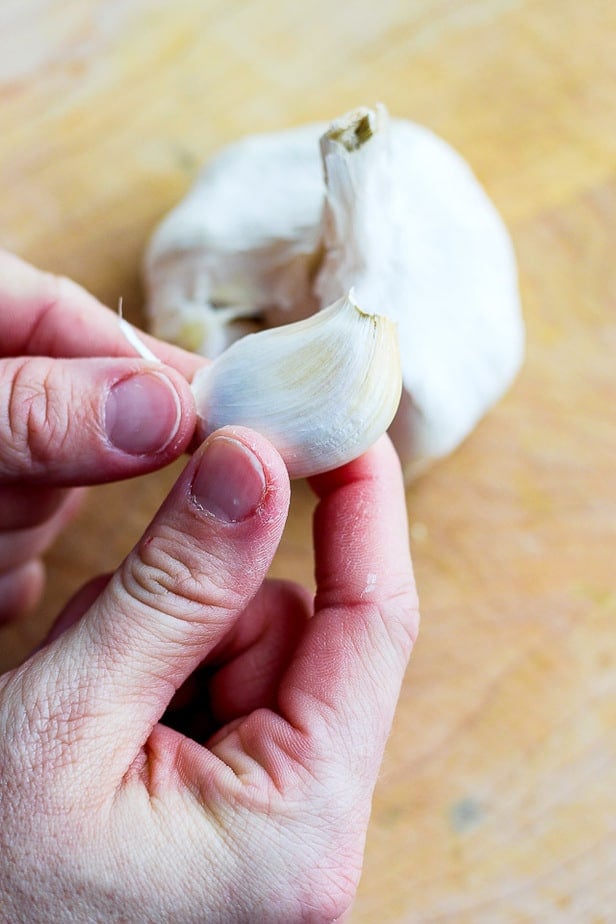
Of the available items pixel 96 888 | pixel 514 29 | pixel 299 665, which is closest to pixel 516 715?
pixel 299 665

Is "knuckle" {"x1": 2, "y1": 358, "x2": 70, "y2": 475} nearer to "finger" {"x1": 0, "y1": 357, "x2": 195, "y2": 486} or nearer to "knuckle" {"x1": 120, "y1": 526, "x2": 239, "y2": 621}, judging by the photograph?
"finger" {"x1": 0, "y1": 357, "x2": 195, "y2": 486}

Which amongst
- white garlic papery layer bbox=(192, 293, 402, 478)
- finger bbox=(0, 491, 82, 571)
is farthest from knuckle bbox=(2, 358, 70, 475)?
finger bbox=(0, 491, 82, 571)

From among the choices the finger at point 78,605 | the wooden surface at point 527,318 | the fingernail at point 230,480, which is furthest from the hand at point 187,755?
the wooden surface at point 527,318

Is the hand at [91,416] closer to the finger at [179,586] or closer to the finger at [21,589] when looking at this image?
the finger at [179,586]

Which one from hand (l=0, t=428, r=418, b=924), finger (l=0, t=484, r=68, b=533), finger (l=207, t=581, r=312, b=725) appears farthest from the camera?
finger (l=0, t=484, r=68, b=533)

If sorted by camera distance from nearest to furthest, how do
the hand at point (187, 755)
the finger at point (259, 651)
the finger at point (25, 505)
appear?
1. the hand at point (187, 755)
2. the finger at point (259, 651)
3. the finger at point (25, 505)

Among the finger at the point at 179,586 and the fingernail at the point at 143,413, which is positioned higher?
the fingernail at the point at 143,413

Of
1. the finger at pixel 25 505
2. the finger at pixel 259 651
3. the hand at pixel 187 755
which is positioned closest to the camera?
the hand at pixel 187 755
